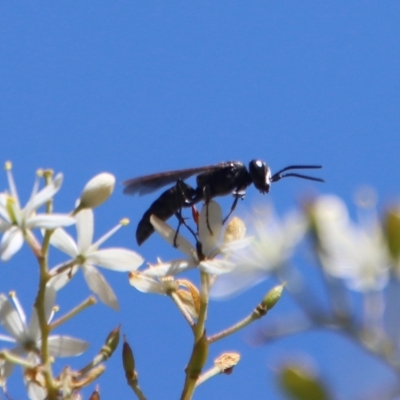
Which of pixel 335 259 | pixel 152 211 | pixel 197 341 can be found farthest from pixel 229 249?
pixel 335 259

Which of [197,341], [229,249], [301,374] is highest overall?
[301,374]

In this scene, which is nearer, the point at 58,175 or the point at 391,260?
the point at 391,260

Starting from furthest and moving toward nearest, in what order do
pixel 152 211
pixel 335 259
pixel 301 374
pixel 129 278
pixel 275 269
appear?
pixel 152 211, pixel 129 278, pixel 275 269, pixel 335 259, pixel 301 374

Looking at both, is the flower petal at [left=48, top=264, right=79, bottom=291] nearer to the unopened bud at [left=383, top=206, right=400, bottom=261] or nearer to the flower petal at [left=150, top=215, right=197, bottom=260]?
the flower petal at [left=150, top=215, right=197, bottom=260]

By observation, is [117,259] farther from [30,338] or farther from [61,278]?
[30,338]

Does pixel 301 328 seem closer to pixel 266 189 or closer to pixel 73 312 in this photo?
pixel 73 312

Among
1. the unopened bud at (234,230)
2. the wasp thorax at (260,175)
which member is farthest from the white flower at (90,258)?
the wasp thorax at (260,175)

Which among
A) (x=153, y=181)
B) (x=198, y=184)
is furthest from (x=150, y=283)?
(x=198, y=184)
